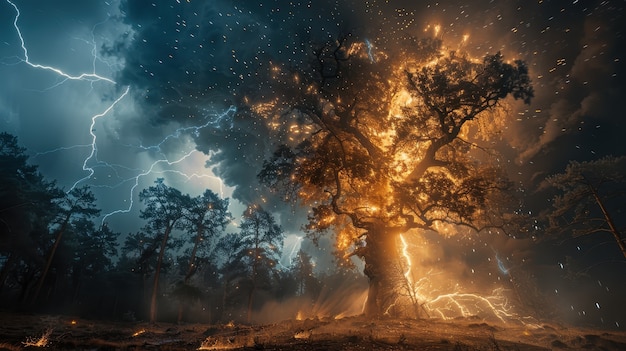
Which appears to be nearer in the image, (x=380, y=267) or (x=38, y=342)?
(x=38, y=342)

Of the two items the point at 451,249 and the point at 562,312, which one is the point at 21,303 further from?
the point at 562,312

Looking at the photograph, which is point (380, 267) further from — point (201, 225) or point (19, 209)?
point (19, 209)

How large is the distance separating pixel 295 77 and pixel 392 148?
814cm

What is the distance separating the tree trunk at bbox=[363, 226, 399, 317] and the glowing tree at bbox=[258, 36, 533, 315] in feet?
0.22

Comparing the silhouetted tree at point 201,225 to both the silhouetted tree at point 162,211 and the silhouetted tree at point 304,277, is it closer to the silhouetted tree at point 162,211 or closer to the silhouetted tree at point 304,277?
the silhouetted tree at point 162,211

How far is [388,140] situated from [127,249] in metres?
50.2

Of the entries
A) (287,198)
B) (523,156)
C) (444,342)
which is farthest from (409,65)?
(523,156)

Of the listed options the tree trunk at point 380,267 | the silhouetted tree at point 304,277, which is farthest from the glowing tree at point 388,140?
the silhouetted tree at point 304,277

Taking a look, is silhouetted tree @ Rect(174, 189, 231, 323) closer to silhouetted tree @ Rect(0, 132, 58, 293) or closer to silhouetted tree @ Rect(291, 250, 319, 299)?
silhouetted tree @ Rect(0, 132, 58, 293)

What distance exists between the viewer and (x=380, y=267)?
18734mm

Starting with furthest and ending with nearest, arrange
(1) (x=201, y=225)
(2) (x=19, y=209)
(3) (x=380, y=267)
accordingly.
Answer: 1. (1) (x=201, y=225)
2. (2) (x=19, y=209)
3. (3) (x=380, y=267)

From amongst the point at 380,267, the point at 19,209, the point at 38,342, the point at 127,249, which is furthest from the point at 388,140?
the point at 127,249

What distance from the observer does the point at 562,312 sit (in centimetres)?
3138

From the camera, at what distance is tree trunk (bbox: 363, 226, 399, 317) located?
58.7 feet
